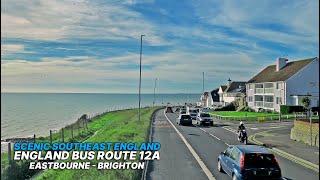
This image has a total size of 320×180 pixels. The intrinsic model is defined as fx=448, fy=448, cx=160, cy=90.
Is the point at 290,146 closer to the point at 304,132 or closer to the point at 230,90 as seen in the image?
the point at 304,132

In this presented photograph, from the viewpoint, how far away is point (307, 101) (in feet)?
202

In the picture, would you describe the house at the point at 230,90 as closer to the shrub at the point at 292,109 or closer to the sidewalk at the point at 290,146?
the shrub at the point at 292,109

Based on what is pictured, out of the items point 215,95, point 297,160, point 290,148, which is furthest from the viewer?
point 215,95

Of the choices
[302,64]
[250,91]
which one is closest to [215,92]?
[250,91]

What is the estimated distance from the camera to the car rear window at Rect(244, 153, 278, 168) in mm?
16203

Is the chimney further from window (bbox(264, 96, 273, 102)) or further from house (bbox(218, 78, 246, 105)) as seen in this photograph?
house (bbox(218, 78, 246, 105))

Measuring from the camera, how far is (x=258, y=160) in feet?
53.6

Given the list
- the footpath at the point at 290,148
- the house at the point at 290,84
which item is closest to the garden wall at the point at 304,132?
the footpath at the point at 290,148

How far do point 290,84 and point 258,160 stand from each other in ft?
186

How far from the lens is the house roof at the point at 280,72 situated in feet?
235

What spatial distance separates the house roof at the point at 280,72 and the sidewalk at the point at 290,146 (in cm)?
3652

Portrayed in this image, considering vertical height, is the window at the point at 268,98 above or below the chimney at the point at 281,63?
below

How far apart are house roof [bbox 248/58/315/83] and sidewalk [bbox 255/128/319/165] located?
36.5 metres

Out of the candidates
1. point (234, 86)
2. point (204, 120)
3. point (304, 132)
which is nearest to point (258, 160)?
point (304, 132)
